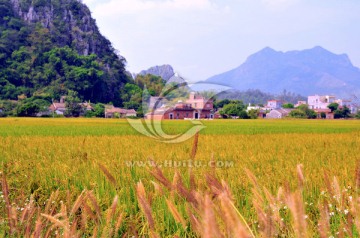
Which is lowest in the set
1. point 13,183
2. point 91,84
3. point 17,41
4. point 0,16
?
point 13,183

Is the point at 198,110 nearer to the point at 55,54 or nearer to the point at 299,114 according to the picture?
the point at 299,114

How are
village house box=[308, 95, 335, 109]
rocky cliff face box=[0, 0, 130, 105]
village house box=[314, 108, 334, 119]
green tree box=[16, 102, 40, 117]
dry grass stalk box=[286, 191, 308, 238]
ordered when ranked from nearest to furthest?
1. dry grass stalk box=[286, 191, 308, 238]
2. green tree box=[16, 102, 40, 117]
3. village house box=[314, 108, 334, 119]
4. rocky cliff face box=[0, 0, 130, 105]
5. village house box=[308, 95, 335, 109]

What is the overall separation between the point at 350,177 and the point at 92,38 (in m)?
93.9

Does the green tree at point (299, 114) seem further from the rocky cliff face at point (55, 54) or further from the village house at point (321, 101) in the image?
the rocky cliff face at point (55, 54)

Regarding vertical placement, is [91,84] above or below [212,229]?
above

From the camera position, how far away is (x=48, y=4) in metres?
90.9

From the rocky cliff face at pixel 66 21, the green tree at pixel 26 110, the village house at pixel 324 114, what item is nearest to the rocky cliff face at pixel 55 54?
the rocky cliff face at pixel 66 21

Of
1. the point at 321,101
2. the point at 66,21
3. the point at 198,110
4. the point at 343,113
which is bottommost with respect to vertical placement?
the point at 198,110

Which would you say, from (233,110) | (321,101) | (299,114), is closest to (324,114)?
(299,114)

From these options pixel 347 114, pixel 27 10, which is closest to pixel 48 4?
pixel 27 10

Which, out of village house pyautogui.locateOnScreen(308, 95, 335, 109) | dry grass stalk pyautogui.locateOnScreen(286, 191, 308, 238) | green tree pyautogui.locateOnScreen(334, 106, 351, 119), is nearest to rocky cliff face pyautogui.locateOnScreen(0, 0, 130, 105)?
green tree pyautogui.locateOnScreen(334, 106, 351, 119)

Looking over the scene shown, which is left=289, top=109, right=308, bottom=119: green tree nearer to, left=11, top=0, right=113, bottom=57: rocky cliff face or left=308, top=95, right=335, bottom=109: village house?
left=308, top=95, right=335, bottom=109: village house

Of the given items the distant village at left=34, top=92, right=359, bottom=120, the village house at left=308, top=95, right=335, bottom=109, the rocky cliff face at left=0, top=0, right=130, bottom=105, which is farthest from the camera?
the village house at left=308, top=95, right=335, bottom=109

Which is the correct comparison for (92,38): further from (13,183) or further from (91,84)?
(13,183)
